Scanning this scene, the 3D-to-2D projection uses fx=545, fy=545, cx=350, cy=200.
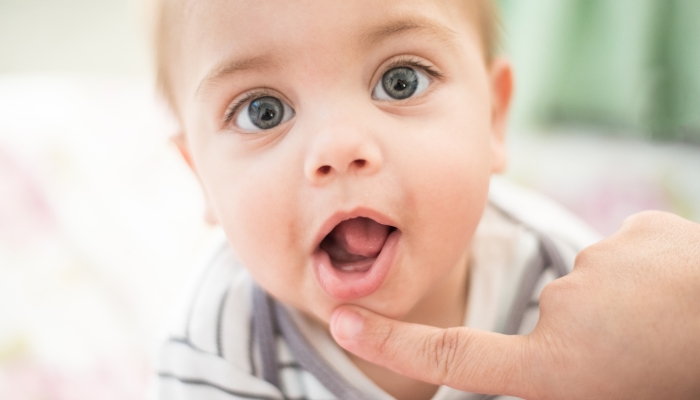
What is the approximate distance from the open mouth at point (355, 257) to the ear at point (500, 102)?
1.02 feet

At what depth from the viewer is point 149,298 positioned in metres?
1.31

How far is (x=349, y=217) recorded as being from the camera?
631 millimetres

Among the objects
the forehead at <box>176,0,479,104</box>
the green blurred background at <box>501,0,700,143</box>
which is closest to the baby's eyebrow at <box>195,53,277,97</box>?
the forehead at <box>176,0,479,104</box>

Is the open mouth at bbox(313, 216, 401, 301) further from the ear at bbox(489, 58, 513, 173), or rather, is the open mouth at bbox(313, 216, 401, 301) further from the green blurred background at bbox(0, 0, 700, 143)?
the green blurred background at bbox(0, 0, 700, 143)

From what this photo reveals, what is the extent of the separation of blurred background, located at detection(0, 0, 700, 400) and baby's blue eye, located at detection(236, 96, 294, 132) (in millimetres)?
517

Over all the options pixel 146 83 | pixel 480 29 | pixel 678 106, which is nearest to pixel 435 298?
pixel 480 29

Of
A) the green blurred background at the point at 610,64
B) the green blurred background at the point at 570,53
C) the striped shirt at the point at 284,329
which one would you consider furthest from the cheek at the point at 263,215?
the green blurred background at the point at 610,64

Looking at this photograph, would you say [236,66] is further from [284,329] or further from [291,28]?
[284,329]

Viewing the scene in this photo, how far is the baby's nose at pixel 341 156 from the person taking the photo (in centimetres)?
61

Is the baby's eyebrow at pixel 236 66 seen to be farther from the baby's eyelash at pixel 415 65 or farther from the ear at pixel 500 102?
the ear at pixel 500 102

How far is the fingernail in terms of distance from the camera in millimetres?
679

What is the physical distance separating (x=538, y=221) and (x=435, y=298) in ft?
1.08

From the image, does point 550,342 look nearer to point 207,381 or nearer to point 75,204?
point 207,381

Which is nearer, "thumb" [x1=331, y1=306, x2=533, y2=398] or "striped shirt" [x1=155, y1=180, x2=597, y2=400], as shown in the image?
"thumb" [x1=331, y1=306, x2=533, y2=398]
